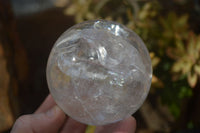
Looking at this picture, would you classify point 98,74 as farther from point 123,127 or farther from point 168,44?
point 168,44

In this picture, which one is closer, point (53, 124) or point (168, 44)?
point (53, 124)

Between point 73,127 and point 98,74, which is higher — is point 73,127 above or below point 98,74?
below

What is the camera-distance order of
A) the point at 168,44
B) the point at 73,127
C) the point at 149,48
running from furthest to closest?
the point at 149,48 → the point at 168,44 → the point at 73,127

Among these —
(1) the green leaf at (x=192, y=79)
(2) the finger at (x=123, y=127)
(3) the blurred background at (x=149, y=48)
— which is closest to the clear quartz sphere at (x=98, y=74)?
(2) the finger at (x=123, y=127)

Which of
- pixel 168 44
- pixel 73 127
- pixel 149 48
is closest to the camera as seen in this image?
pixel 73 127

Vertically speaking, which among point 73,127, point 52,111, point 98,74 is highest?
point 98,74

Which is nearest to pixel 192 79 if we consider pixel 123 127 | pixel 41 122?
pixel 123 127

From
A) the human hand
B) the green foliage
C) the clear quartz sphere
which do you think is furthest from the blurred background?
the clear quartz sphere

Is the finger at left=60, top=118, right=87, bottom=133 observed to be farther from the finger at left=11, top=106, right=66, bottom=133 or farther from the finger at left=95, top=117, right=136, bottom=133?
the finger at left=95, top=117, right=136, bottom=133
